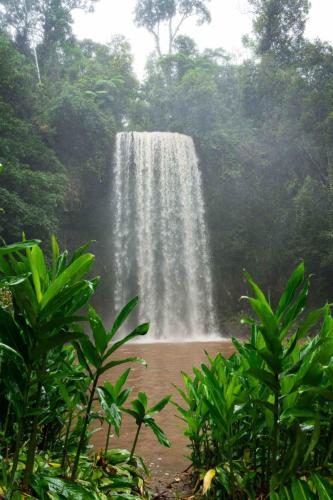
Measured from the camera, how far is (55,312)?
1.43 meters

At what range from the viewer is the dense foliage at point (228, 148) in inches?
590

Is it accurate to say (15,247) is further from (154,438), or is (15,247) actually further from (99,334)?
(154,438)

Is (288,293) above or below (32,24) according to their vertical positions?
below

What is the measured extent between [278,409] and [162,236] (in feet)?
51.8

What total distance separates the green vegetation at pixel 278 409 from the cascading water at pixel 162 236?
1428 centimetres

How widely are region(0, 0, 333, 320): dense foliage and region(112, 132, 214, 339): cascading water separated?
767mm

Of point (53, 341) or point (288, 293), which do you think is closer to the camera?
point (53, 341)

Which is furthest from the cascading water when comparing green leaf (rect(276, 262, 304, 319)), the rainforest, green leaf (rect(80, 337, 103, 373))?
green leaf (rect(276, 262, 304, 319))

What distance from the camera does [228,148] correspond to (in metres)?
19.4

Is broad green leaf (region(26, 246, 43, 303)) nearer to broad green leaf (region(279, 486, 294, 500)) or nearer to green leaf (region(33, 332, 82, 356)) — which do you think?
green leaf (region(33, 332, 82, 356))

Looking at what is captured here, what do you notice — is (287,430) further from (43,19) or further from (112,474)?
(43,19)

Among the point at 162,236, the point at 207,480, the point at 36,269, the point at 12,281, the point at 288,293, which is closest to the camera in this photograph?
the point at 12,281

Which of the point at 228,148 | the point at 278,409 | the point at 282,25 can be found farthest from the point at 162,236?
the point at 278,409

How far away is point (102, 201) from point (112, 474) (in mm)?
16813
